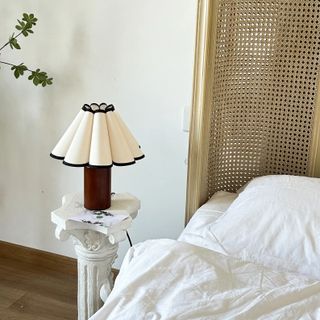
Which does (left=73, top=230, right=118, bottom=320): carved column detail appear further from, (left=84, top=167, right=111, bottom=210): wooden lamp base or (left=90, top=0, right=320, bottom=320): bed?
(left=90, top=0, right=320, bottom=320): bed

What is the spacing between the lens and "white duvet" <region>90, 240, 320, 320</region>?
0.99 metres

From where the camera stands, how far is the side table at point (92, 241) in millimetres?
1461

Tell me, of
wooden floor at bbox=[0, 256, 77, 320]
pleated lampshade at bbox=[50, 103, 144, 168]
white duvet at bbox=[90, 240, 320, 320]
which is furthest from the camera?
wooden floor at bbox=[0, 256, 77, 320]

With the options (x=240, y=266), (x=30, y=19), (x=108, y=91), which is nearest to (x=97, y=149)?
(x=240, y=266)

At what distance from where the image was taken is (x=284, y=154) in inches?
68.3

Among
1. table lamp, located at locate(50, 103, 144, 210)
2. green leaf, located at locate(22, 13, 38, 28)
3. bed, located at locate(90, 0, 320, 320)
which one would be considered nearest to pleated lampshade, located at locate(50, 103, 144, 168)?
table lamp, located at locate(50, 103, 144, 210)

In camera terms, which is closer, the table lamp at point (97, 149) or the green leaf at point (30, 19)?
the table lamp at point (97, 149)

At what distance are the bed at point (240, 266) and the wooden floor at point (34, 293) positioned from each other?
2.93ft

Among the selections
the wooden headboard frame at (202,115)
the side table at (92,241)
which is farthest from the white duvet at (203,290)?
the wooden headboard frame at (202,115)

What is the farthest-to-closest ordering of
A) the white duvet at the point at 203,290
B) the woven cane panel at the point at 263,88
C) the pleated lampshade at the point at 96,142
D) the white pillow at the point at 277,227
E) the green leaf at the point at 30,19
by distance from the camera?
1. the green leaf at the point at 30,19
2. the woven cane panel at the point at 263,88
3. the pleated lampshade at the point at 96,142
4. the white pillow at the point at 277,227
5. the white duvet at the point at 203,290

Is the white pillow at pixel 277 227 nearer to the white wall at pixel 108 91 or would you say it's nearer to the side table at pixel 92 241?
the side table at pixel 92 241

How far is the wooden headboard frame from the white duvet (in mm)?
571

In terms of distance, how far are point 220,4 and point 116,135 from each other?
1.96 feet

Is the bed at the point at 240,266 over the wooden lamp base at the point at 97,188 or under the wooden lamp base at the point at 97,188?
under
